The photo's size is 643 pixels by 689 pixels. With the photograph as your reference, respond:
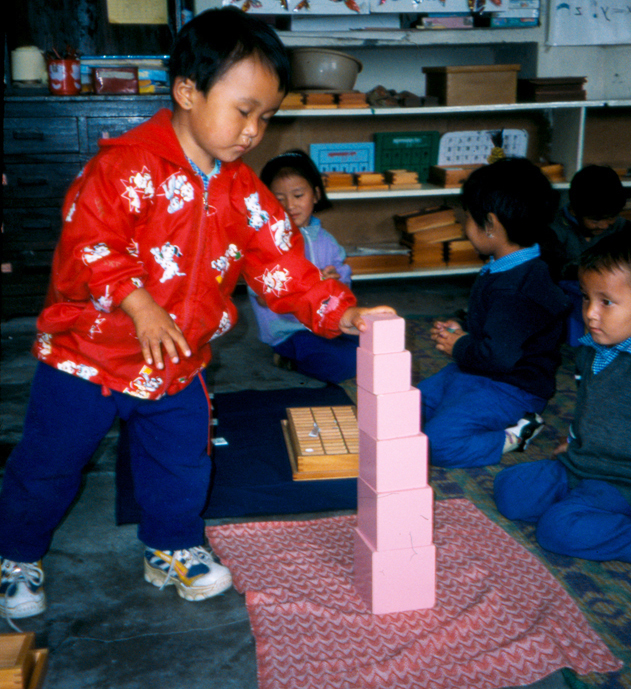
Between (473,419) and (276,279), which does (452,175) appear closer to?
(473,419)

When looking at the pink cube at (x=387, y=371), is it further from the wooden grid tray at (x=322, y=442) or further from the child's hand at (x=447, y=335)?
the child's hand at (x=447, y=335)

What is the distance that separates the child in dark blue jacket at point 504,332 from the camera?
2.05 metres

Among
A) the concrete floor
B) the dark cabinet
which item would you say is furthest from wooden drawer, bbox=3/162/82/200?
the concrete floor

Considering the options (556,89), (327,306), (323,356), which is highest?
(556,89)

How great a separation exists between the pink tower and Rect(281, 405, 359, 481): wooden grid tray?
527 mm

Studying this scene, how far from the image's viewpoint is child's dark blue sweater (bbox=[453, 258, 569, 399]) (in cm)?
207

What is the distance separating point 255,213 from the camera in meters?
1.47

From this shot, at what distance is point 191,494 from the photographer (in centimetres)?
147

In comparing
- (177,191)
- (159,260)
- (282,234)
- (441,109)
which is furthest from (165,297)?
(441,109)

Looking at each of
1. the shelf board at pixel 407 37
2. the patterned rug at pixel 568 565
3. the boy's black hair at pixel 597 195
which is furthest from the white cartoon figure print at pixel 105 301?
the shelf board at pixel 407 37

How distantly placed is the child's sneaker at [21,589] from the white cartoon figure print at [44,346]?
0.43 meters

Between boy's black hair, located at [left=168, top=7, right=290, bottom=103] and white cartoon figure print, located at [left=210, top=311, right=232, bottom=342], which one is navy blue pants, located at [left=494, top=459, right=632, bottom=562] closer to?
white cartoon figure print, located at [left=210, top=311, right=232, bottom=342]

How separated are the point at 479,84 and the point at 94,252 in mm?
3234

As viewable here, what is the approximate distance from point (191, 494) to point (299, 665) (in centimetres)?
40
